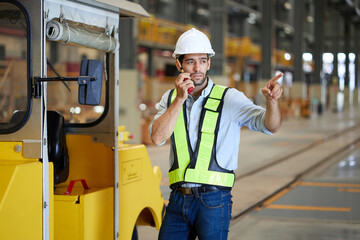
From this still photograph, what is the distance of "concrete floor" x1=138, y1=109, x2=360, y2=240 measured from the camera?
7.62 m

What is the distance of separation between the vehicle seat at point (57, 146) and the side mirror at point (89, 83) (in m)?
0.92

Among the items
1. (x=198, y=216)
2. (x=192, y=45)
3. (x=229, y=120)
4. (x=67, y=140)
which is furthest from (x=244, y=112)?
(x=67, y=140)

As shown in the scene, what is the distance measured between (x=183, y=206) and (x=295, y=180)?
27.0 ft

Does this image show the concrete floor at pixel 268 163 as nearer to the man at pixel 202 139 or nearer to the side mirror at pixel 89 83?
the man at pixel 202 139

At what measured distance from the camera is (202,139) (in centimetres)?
347

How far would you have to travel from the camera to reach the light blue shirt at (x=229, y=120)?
351 centimetres

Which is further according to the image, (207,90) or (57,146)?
(57,146)

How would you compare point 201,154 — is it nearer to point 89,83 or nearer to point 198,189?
point 198,189

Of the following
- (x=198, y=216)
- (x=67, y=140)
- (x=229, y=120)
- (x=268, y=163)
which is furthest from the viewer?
(x=268, y=163)

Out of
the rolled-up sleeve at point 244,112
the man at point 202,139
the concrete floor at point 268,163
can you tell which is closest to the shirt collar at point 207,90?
the man at point 202,139

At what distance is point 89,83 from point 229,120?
900 millimetres

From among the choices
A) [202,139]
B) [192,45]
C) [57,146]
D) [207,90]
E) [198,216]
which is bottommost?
[198,216]

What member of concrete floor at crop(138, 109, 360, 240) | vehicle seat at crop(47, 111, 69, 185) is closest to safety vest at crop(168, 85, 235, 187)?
vehicle seat at crop(47, 111, 69, 185)

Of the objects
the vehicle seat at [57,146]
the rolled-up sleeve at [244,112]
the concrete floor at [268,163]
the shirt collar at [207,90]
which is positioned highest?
the shirt collar at [207,90]
